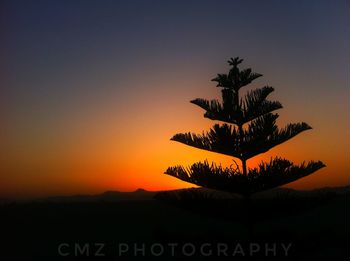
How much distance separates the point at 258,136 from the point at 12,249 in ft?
29.3

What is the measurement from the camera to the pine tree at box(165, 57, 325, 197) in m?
7.14

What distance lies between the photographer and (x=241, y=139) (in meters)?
7.32

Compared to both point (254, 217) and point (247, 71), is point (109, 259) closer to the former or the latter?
point (254, 217)

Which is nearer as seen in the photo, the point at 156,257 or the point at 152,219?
the point at 156,257

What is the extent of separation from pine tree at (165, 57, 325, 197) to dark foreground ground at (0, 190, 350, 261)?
35 cm

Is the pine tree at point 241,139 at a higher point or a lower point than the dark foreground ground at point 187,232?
higher

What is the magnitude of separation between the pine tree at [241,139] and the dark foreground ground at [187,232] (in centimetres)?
35

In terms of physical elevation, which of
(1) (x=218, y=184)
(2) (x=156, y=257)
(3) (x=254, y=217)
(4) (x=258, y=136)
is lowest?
(2) (x=156, y=257)

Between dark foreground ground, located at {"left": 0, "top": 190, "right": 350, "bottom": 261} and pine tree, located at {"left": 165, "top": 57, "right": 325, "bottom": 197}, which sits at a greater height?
pine tree, located at {"left": 165, "top": 57, "right": 325, "bottom": 197}

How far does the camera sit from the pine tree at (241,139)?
23.4 feet

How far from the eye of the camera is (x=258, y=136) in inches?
287

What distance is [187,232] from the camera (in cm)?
781

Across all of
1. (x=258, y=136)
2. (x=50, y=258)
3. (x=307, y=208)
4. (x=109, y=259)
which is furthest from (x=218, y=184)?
(x=50, y=258)

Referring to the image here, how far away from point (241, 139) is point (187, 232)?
178 cm
